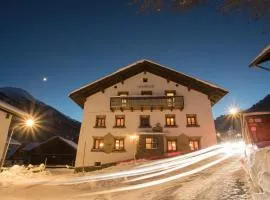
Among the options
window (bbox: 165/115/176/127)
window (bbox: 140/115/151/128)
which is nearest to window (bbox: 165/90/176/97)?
window (bbox: 165/115/176/127)

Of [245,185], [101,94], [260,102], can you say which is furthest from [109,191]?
[260,102]

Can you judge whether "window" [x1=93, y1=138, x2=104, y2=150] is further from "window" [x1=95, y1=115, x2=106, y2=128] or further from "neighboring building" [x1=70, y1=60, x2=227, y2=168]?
"window" [x1=95, y1=115, x2=106, y2=128]

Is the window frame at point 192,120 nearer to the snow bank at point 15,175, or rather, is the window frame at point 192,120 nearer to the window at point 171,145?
the window at point 171,145

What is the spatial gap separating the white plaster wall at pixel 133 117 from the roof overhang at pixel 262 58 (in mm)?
15132

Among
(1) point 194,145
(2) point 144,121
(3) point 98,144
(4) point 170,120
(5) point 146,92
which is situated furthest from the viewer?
(5) point 146,92

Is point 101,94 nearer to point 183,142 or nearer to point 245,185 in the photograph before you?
point 183,142

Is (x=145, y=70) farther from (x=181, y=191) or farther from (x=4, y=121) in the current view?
(x=181, y=191)

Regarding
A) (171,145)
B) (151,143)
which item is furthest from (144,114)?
(171,145)

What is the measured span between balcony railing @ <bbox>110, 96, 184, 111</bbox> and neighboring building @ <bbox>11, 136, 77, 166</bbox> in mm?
16013

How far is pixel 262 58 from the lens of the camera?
10.8 meters

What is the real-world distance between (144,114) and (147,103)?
58.9 inches

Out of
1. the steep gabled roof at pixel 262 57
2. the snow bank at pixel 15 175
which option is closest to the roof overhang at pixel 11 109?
the snow bank at pixel 15 175

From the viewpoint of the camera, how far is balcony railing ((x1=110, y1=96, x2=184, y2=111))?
2611cm

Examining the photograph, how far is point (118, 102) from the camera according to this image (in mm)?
26766
